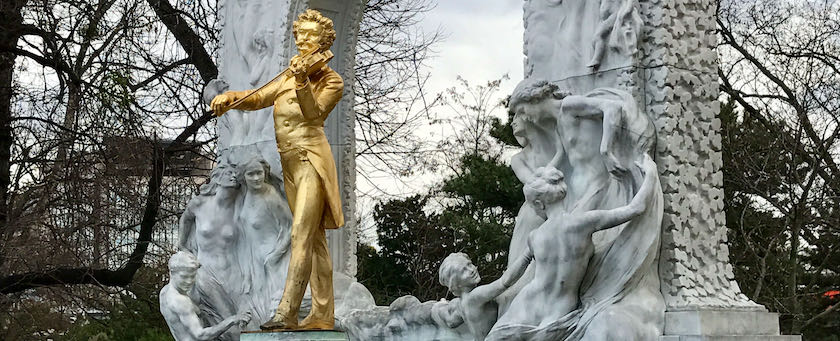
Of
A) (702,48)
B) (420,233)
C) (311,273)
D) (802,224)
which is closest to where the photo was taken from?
(702,48)

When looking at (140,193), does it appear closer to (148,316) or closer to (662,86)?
(148,316)

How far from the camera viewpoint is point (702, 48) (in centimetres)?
708

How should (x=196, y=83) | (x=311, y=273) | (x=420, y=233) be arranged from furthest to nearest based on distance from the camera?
1. (x=420, y=233)
2. (x=196, y=83)
3. (x=311, y=273)

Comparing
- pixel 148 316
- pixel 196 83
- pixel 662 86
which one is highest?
pixel 196 83

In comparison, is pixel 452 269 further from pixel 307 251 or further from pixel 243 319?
pixel 243 319

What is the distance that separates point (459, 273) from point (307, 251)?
1.03 metres

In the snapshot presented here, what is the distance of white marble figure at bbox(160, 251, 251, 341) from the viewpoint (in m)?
8.31

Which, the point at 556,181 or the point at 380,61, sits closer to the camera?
the point at 556,181

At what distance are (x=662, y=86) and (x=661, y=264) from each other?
0.90 meters

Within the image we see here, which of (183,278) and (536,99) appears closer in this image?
(536,99)

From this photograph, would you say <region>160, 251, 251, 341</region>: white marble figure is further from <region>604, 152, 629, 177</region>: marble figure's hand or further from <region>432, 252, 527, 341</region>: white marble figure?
<region>604, 152, 629, 177</region>: marble figure's hand

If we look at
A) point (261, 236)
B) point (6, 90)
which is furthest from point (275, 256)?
point (6, 90)

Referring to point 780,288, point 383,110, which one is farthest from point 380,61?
point 780,288

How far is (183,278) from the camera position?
833 centimetres
